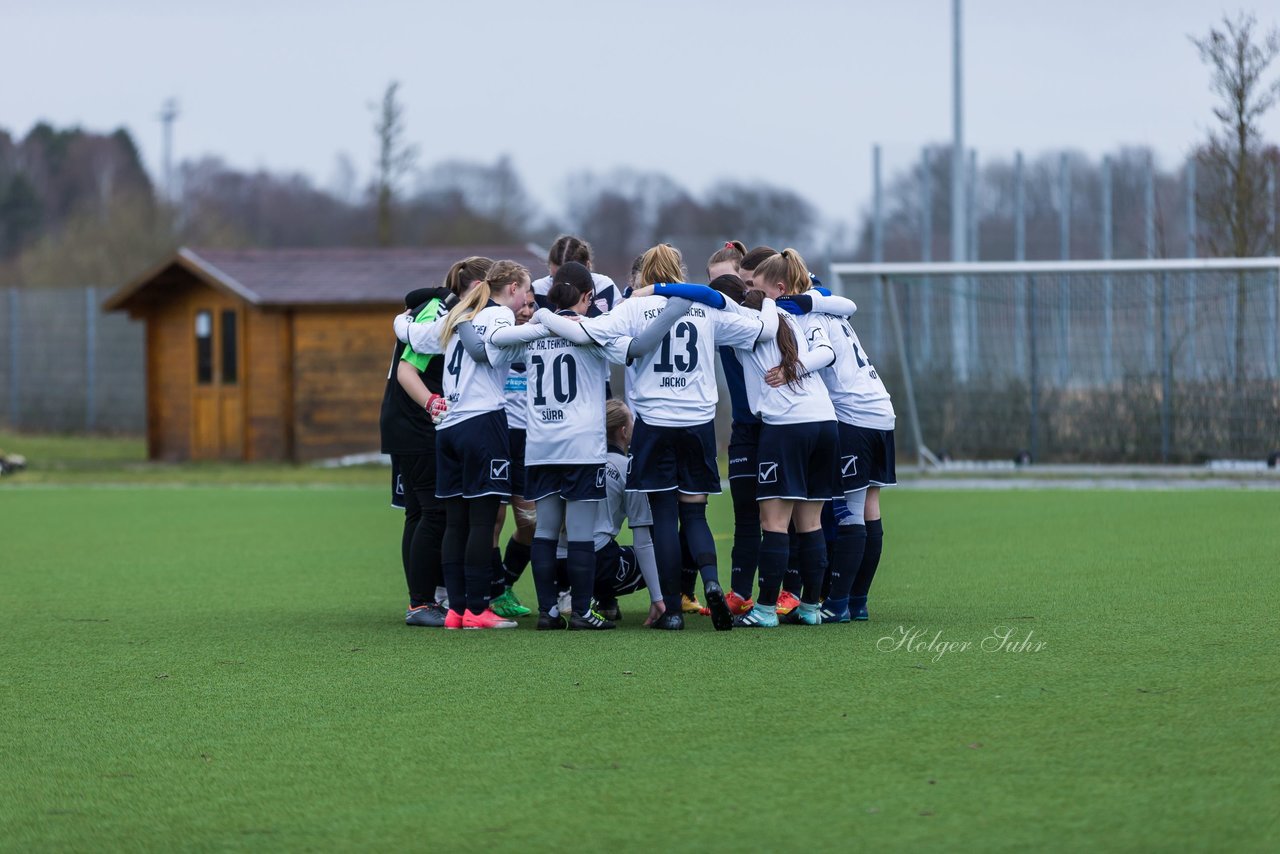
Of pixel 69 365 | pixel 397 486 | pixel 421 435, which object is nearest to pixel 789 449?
pixel 421 435

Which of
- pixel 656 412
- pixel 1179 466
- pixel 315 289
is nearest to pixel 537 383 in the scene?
pixel 656 412

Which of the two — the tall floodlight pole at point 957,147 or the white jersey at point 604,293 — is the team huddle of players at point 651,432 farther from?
the tall floodlight pole at point 957,147

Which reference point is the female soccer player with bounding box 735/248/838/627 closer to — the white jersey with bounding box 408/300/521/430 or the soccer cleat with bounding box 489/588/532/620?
the white jersey with bounding box 408/300/521/430

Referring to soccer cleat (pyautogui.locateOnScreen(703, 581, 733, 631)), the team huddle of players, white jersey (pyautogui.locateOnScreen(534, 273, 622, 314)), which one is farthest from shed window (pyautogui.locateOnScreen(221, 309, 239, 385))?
soccer cleat (pyautogui.locateOnScreen(703, 581, 733, 631))

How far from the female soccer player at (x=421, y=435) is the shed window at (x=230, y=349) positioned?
690 inches

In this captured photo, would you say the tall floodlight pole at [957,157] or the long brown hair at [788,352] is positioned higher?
the tall floodlight pole at [957,157]

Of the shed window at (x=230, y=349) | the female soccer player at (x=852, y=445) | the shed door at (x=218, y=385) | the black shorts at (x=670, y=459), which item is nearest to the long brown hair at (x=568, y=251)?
the black shorts at (x=670, y=459)

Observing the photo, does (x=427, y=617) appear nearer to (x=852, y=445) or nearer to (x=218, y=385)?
(x=852, y=445)

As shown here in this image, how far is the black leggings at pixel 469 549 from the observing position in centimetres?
756

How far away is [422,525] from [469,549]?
1.40 feet

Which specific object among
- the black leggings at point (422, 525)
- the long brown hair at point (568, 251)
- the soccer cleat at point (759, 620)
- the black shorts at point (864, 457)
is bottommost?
the soccer cleat at point (759, 620)

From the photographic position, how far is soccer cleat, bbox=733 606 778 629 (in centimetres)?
738

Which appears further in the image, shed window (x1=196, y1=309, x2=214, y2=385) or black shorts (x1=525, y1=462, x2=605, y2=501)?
shed window (x1=196, y1=309, x2=214, y2=385)

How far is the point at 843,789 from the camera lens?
14.4 feet
